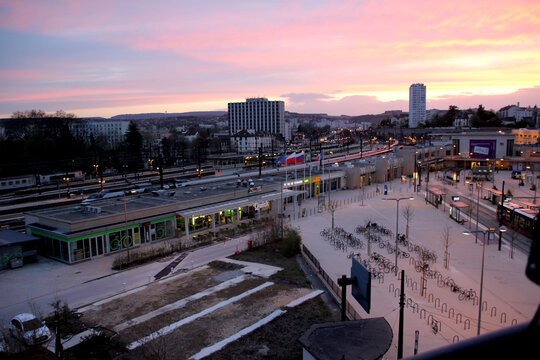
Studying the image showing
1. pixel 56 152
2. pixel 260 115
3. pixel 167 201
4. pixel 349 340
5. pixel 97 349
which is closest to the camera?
pixel 349 340

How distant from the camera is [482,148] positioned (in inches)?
2537

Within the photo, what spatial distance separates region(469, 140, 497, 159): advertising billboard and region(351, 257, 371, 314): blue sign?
61143mm

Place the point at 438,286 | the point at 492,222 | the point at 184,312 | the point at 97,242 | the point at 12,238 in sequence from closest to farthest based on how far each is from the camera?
the point at 184,312 < the point at 438,286 < the point at 12,238 < the point at 97,242 < the point at 492,222

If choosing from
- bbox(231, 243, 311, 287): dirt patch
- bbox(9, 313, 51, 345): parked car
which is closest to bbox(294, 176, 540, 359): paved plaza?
bbox(231, 243, 311, 287): dirt patch

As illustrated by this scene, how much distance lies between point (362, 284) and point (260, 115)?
5387 inches

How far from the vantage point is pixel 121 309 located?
15273 mm

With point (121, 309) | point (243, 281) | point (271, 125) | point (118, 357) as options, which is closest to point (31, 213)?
point (121, 309)

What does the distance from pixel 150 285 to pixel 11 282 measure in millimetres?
6961

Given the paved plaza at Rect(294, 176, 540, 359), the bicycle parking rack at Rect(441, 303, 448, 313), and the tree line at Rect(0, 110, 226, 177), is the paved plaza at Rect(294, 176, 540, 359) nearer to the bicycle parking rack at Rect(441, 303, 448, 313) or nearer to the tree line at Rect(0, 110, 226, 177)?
the bicycle parking rack at Rect(441, 303, 448, 313)

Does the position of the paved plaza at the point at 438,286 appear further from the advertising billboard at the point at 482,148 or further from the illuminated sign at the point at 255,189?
the advertising billboard at the point at 482,148

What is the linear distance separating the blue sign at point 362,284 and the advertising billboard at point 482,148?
2407 inches

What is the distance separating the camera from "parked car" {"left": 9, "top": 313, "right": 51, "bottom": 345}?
12453 mm

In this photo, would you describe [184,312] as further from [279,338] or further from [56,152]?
[56,152]

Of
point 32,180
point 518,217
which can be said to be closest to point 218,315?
point 518,217
